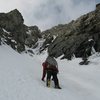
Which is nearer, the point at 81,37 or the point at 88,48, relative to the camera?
the point at 88,48

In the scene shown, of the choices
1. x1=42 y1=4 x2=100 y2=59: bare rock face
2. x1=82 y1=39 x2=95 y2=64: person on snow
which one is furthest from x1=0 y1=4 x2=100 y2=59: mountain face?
x1=82 y1=39 x2=95 y2=64: person on snow

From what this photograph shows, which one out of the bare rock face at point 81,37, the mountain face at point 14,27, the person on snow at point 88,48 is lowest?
the person on snow at point 88,48

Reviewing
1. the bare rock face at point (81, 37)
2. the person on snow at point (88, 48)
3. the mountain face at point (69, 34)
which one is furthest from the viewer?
the mountain face at point (69, 34)

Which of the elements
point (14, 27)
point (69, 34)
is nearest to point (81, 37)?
point (69, 34)

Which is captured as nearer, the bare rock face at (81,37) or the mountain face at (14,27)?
the bare rock face at (81,37)

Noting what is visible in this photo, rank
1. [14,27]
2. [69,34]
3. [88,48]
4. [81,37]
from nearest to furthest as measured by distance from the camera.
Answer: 1. [88,48]
2. [81,37]
3. [69,34]
4. [14,27]

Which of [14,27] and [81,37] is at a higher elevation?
[14,27]

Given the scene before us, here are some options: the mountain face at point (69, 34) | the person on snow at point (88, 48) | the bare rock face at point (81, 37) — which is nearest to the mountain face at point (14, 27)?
the mountain face at point (69, 34)

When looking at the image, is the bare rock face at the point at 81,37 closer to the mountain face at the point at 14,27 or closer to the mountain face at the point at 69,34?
the mountain face at the point at 69,34

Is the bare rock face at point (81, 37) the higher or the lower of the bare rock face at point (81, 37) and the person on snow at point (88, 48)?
the higher

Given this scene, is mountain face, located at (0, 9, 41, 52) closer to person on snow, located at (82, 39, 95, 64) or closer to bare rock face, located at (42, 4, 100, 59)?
bare rock face, located at (42, 4, 100, 59)

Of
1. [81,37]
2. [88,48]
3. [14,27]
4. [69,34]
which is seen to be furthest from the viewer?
[14,27]

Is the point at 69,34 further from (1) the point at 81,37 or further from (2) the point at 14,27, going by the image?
(2) the point at 14,27

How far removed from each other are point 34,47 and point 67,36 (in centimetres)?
3289
